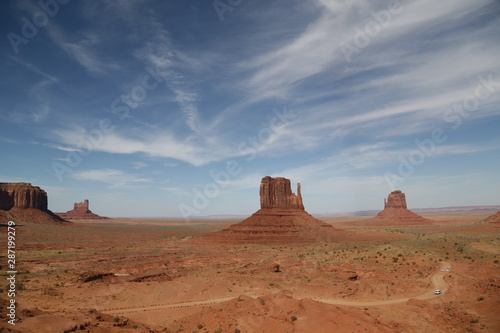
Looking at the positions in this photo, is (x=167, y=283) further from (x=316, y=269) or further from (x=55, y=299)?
(x=316, y=269)

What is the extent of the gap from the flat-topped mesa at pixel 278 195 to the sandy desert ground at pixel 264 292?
1754 inches

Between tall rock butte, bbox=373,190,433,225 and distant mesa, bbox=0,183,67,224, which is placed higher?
distant mesa, bbox=0,183,67,224

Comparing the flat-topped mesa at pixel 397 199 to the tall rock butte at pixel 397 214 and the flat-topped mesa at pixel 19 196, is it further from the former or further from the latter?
the flat-topped mesa at pixel 19 196

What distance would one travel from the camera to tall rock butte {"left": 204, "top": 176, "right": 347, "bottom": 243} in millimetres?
80562

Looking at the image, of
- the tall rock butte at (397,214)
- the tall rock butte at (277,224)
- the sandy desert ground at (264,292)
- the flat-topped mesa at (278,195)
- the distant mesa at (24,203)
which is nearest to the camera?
the sandy desert ground at (264,292)

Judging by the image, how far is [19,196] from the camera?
429ft

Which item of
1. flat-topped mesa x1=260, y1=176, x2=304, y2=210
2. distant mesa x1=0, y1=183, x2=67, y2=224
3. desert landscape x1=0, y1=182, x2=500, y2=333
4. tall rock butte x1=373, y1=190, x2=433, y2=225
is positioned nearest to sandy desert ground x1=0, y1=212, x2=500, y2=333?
desert landscape x1=0, y1=182, x2=500, y2=333

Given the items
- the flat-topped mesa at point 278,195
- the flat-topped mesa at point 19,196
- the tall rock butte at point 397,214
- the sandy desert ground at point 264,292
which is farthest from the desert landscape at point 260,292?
the tall rock butte at point 397,214

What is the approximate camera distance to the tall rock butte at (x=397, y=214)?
532 feet

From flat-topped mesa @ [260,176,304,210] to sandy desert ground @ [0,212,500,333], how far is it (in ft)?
146

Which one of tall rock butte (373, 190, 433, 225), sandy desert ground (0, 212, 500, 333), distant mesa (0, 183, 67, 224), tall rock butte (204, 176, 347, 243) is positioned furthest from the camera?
tall rock butte (373, 190, 433, 225)

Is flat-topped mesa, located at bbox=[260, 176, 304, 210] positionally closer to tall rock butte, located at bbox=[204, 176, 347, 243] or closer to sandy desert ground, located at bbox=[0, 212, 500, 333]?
tall rock butte, located at bbox=[204, 176, 347, 243]

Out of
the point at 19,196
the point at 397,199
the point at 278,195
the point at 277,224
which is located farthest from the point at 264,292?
the point at 397,199

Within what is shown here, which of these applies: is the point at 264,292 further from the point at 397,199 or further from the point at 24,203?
the point at 397,199
